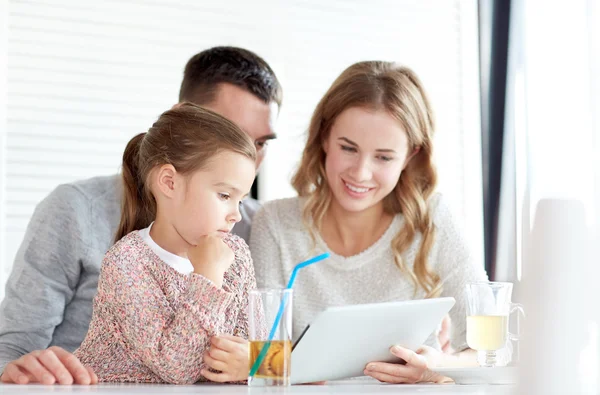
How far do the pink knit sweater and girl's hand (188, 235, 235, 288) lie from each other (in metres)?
0.03

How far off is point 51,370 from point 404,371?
68 centimetres

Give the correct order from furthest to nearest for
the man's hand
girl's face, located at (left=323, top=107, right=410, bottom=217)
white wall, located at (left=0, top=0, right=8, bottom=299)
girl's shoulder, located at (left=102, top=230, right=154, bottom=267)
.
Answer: white wall, located at (left=0, top=0, right=8, bottom=299)
girl's face, located at (left=323, top=107, right=410, bottom=217)
girl's shoulder, located at (left=102, top=230, right=154, bottom=267)
the man's hand

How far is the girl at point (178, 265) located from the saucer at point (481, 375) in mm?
421

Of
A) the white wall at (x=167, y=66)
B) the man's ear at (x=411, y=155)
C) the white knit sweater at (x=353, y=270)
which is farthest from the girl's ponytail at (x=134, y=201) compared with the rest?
the white wall at (x=167, y=66)

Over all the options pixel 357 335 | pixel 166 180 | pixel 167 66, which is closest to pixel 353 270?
pixel 166 180

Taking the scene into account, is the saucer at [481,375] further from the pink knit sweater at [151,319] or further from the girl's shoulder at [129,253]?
the girl's shoulder at [129,253]

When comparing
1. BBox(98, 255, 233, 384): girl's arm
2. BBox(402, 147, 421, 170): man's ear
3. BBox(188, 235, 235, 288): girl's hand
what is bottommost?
BBox(98, 255, 233, 384): girl's arm

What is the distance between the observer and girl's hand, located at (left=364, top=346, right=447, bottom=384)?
5.27 ft

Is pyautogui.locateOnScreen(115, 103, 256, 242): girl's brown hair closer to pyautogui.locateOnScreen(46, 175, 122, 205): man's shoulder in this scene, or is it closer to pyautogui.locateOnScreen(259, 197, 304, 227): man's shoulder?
pyautogui.locateOnScreen(46, 175, 122, 205): man's shoulder

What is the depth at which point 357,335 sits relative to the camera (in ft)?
4.77

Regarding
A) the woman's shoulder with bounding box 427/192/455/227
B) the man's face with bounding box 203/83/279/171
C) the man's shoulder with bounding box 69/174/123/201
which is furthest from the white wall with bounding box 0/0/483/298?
the man's shoulder with bounding box 69/174/123/201

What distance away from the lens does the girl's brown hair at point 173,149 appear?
171cm

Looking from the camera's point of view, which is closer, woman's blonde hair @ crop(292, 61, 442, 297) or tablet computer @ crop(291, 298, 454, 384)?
tablet computer @ crop(291, 298, 454, 384)


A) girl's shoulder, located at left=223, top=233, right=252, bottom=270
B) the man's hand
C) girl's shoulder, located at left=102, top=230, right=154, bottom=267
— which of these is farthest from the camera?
girl's shoulder, located at left=223, top=233, right=252, bottom=270
